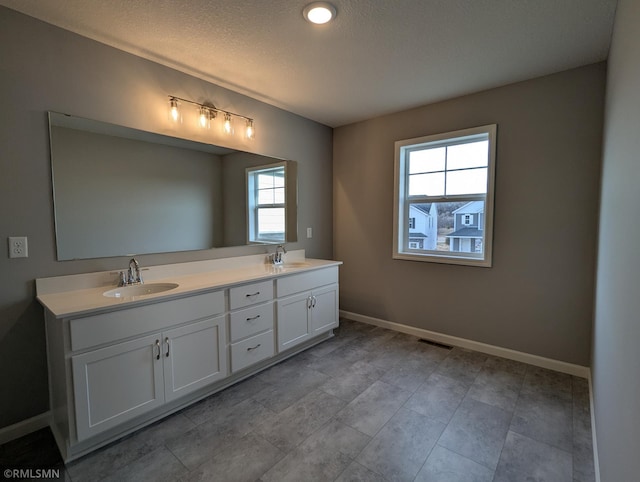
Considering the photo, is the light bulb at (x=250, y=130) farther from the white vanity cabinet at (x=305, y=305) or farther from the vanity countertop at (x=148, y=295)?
the white vanity cabinet at (x=305, y=305)

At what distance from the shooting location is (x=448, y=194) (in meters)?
3.14

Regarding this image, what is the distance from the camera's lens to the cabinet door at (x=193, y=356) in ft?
6.35

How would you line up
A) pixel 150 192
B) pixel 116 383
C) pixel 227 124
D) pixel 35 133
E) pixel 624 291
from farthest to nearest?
pixel 227 124 → pixel 150 192 → pixel 35 133 → pixel 116 383 → pixel 624 291

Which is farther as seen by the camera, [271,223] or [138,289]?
[271,223]

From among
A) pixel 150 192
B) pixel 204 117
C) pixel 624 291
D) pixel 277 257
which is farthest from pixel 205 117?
pixel 624 291

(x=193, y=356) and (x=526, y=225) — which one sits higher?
(x=526, y=225)

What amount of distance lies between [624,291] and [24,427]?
3.10m

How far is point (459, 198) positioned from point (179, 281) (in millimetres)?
2646

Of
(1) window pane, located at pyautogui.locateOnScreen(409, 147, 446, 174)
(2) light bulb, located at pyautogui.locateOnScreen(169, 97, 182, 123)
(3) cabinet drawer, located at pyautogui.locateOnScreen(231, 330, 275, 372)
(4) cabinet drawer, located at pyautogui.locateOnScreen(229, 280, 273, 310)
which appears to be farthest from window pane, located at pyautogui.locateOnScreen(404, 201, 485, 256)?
(2) light bulb, located at pyautogui.locateOnScreen(169, 97, 182, 123)

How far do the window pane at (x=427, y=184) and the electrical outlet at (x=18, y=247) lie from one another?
10.6 feet

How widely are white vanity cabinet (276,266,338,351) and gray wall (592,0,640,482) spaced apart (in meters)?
2.06

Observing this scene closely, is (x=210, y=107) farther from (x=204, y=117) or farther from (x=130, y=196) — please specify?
(x=130, y=196)

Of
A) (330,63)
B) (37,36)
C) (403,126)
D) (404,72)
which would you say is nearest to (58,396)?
(37,36)

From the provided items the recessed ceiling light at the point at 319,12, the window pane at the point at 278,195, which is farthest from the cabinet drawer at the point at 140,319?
the recessed ceiling light at the point at 319,12
